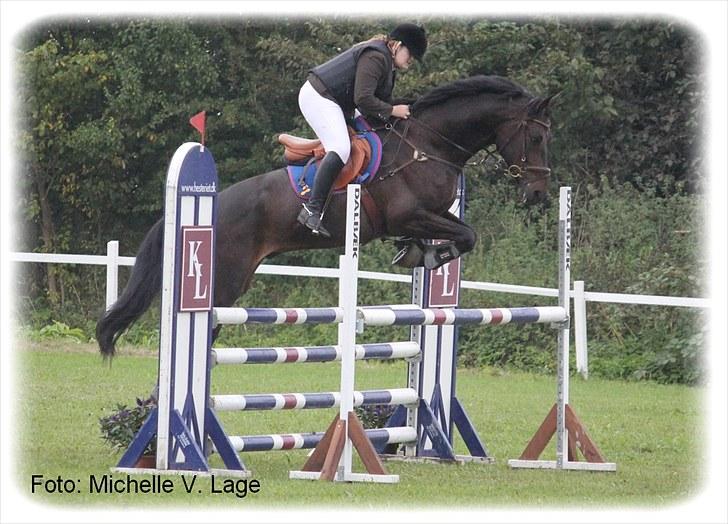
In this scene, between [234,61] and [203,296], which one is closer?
[203,296]

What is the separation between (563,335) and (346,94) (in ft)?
6.34

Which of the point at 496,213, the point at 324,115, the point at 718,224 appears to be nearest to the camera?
the point at 324,115

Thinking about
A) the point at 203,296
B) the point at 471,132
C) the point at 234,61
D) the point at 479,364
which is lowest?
the point at 479,364

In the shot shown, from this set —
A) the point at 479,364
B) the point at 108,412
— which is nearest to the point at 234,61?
the point at 479,364

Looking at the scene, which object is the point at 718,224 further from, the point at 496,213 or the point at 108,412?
the point at 108,412

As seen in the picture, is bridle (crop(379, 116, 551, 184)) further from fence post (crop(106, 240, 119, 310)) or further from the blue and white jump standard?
→ fence post (crop(106, 240, 119, 310))

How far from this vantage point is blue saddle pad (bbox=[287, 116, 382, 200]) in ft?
25.8

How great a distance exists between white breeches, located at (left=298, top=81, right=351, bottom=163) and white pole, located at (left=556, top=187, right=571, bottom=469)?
1.30 metres

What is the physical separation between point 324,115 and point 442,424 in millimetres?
1983

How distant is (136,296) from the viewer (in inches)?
299

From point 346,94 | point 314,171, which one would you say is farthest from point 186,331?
point 346,94

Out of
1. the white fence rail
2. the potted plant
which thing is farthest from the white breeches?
the white fence rail

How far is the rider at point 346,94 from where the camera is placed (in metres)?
7.61

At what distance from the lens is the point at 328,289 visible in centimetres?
1644
